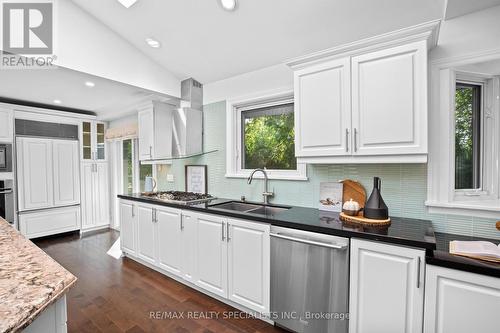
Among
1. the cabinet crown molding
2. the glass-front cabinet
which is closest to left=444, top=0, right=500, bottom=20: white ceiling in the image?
the cabinet crown molding

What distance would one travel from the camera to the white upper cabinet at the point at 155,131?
11.0ft

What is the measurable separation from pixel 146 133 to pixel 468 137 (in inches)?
140

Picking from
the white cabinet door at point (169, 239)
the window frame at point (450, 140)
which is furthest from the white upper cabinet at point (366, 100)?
the white cabinet door at point (169, 239)

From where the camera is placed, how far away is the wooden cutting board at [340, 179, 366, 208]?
197 cm

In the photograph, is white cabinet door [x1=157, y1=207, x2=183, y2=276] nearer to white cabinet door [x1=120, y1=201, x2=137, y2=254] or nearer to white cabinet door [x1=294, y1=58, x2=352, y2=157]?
white cabinet door [x1=120, y1=201, x2=137, y2=254]

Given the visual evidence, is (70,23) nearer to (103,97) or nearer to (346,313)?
(103,97)

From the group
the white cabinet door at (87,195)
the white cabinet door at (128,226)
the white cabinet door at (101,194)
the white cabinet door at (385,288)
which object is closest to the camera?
the white cabinet door at (385,288)

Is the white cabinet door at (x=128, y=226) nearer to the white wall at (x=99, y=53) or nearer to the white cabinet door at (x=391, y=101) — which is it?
the white wall at (x=99, y=53)

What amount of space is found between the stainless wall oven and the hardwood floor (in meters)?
1.10

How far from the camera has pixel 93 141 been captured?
4605 mm

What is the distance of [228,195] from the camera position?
2.95 metres

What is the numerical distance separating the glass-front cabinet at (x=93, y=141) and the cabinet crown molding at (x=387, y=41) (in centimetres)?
437

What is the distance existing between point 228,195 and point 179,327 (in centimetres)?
143

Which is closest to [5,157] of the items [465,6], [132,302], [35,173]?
[35,173]
